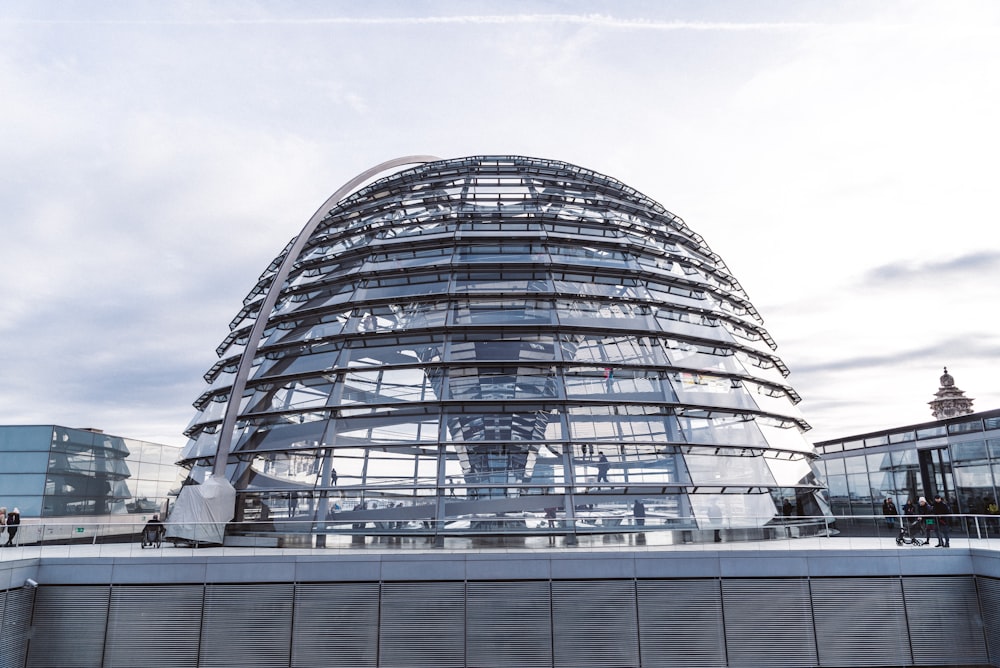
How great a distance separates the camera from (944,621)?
13758 mm

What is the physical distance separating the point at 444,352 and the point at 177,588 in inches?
→ 337

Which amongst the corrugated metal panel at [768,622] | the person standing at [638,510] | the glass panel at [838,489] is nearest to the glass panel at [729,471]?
the person standing at [638,510]

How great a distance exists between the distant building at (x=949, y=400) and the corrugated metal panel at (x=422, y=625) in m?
143

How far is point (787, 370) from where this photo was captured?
2594 centimetres

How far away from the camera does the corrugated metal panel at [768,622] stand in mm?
13383

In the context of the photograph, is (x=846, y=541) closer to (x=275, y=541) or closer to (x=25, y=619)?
(x=275, y=541)

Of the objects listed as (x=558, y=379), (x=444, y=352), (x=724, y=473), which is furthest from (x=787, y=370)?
(x=444, y=352)

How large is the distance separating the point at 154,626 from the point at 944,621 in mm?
16192

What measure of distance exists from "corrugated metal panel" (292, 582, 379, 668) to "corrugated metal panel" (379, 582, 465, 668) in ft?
0.92

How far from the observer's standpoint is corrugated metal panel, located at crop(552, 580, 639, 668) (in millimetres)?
13297

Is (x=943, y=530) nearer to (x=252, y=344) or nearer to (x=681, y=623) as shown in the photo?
(x=681, y=623)

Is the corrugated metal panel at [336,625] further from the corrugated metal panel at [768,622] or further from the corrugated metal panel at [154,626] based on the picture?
the corrugated metal panel at [768,622]

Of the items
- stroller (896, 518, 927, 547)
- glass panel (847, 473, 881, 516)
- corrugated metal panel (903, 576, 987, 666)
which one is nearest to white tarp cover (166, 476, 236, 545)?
corrugated metal panel (903, 576, 987, 666)

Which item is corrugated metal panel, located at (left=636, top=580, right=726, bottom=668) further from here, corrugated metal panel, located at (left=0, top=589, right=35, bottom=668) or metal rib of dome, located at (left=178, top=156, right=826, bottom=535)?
corrugated metal panel, located at (left=0, top=589, right=35, bottom=668)
